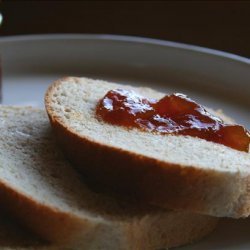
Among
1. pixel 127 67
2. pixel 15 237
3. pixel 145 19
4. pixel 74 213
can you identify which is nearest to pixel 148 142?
pixel 74 213

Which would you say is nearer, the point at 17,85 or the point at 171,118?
the point at 171,118

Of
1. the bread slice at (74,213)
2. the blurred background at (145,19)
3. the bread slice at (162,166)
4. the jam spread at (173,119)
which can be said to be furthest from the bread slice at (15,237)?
the blurred background at (145,19)

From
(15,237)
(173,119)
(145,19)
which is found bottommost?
(15,237)

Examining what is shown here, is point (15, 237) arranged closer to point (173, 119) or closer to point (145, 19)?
point (173, 119)

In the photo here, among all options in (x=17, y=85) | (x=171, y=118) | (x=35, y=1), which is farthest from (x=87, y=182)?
(x=35, y=1)

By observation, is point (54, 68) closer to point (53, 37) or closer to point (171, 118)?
point (53, 37)

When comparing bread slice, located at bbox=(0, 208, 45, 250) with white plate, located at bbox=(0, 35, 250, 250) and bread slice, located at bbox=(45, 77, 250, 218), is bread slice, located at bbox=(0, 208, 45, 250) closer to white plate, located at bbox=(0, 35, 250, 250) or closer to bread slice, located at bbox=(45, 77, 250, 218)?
bread slice, located at bbox=(45, 77, 250, 218)

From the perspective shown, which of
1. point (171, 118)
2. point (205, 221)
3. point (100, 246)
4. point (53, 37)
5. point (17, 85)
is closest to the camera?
point (100, 246)
